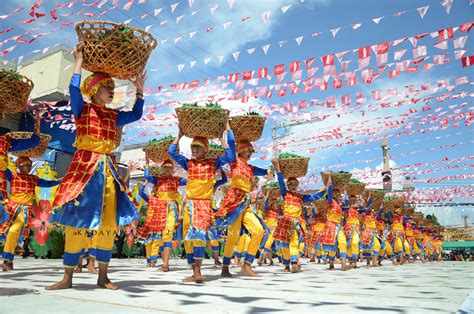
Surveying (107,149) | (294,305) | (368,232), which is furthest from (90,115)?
(368,232)

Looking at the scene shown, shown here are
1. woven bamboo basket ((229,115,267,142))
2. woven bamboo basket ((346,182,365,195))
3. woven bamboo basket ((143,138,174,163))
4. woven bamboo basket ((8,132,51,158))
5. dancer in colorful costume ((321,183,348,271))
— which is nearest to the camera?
woven bamboo basket ((229,115,267,142))

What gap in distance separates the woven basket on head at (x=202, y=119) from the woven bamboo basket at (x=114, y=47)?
159 cm

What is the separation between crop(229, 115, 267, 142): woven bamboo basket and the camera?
21.3 feet

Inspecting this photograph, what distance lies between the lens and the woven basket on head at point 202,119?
5.55 meters

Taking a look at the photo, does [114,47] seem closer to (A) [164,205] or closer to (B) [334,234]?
(A) [164,205]

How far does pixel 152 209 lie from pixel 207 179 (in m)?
3.07

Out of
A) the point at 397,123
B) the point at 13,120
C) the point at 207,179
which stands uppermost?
the point at 13,120

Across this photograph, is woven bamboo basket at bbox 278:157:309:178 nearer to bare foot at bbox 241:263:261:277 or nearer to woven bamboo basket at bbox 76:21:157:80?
bare foot at bbox 241:263:261:277

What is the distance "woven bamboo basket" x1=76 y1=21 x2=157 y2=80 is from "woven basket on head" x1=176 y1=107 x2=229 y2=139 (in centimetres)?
159

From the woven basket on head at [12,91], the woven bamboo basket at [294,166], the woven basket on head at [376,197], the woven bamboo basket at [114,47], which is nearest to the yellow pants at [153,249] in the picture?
the woven bamboo basket at [294,166]

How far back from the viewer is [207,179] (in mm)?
5840

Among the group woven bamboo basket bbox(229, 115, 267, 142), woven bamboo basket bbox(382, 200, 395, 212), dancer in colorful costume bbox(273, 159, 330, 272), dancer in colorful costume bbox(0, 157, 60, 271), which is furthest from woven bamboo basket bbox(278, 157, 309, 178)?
woven bamboo basket bbox(382, 200, 395, 212)

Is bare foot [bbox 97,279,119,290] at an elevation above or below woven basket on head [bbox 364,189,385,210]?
below

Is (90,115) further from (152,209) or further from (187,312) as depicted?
(152,209)
